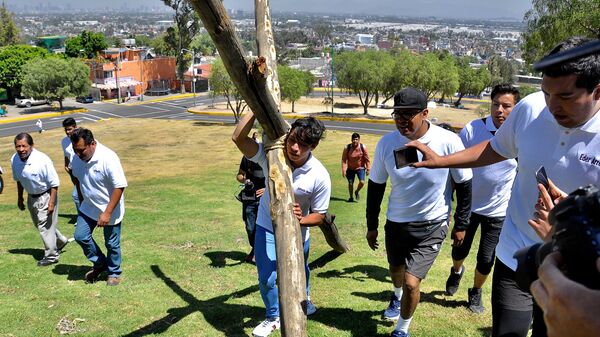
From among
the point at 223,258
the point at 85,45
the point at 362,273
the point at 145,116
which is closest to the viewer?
the point at 362,273

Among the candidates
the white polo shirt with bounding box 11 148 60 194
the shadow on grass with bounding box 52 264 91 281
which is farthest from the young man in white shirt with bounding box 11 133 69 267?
the shadow on grass with bounding box 52 264 91 281

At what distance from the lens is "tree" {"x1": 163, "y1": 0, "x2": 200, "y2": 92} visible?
238 ft

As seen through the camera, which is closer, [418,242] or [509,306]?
[509,306]

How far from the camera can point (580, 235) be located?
4.15 ft

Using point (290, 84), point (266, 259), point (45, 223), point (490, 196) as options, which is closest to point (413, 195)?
point (490, 196)

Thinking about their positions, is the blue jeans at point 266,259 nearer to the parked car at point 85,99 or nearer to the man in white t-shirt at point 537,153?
A: the man in white t-shirt at point 537,153

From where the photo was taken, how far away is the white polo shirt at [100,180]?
601 centimetres

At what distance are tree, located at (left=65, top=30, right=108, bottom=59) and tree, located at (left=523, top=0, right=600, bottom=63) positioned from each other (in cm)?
6434

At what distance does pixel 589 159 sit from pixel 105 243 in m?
5.24

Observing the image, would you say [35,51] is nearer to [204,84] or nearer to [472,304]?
[204,84]

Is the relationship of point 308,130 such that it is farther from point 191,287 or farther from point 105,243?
point 105,243

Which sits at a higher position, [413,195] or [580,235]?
[580,235]

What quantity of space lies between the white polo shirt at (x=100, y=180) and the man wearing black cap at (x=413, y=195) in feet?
10.0

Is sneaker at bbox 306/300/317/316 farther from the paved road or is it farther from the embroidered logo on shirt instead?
the paved road
